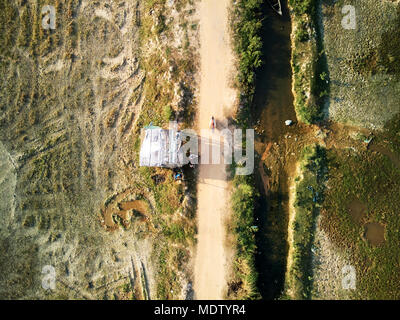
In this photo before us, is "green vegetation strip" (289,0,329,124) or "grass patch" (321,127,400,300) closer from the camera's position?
"grass patch" (321,127,400,300)

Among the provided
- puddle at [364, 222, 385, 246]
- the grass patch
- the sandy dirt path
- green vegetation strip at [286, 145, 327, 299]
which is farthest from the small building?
puddle at [364, 222, 385, 246]

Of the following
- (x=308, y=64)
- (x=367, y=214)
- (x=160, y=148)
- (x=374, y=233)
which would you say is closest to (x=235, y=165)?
(x=160, y=148)

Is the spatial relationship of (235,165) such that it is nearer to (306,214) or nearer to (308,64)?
(306,214)

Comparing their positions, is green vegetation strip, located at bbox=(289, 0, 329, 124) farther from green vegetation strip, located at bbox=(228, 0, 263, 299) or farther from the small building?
the small building

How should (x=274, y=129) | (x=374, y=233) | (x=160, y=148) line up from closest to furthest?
(x=160, y=148)
(x=374, y=233)
(x=274, y=129)

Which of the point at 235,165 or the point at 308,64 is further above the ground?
the point at 308,64

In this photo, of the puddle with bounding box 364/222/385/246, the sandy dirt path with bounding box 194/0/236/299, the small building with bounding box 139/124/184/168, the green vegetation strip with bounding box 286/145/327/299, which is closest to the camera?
the small building with bounding box 139/124/184/168

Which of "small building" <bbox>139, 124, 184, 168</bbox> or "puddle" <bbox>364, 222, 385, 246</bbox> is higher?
"small building" <bbox>139, 124, 184, 168</bbox>
